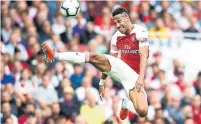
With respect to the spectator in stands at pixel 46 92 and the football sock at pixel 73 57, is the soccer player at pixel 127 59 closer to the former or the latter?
the football sock at pixel 73 57

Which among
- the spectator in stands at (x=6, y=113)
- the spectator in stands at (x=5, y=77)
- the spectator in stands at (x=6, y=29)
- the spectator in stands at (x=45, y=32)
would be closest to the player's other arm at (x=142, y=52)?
the spectator in stands at (x=6, y=113)

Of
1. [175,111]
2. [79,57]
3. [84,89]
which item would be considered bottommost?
[175,111]

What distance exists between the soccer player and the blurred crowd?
2.74m

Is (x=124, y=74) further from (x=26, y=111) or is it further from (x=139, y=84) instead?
(x=26, y=111)

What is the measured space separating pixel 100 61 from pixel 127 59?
602 mm

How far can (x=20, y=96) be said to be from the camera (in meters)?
19.6

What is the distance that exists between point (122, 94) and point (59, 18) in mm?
2396

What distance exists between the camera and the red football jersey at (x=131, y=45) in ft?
54.2

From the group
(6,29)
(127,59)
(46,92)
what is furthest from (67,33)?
(127,59)

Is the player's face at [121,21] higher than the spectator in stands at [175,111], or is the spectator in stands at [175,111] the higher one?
the player's face at [121,21]

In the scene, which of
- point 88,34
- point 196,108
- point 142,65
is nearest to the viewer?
point 142,65

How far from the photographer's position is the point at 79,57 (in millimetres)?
16094

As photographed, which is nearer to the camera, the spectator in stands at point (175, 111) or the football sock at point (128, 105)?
the football sock at point (128, 105)

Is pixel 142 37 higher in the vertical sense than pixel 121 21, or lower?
lower
